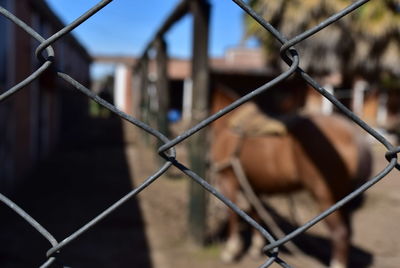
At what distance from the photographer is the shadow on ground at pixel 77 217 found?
12.9 feet

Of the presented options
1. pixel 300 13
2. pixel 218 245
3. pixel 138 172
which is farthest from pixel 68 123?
pixel 218 245

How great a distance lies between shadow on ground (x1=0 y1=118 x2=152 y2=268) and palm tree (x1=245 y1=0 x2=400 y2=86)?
4060mm

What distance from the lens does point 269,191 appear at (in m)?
4.10

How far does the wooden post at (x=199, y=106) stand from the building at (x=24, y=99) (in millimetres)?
1392

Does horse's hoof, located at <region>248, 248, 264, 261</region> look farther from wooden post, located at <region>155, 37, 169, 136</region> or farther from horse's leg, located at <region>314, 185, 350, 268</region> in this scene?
wooden post, located at <region>155, 37, 169, 136</region>

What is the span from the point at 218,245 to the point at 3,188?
10.5 feet

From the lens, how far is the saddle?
3.84 m

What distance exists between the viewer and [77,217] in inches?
200

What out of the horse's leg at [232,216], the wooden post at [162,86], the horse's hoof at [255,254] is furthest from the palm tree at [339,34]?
the horse's hoof at [255,254]

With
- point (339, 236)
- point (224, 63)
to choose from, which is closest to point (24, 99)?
point (339, 236)

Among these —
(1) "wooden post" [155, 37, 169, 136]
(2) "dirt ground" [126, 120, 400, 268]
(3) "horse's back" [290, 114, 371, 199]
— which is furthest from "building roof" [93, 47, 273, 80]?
(3) "horse's back" [290, 114, 371, 199]

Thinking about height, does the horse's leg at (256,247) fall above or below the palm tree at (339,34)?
below

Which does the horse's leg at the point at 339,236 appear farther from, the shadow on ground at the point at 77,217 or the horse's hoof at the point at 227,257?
the shadow on ground at the point at 77,217

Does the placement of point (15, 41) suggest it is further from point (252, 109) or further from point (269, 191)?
point (269, 191)
